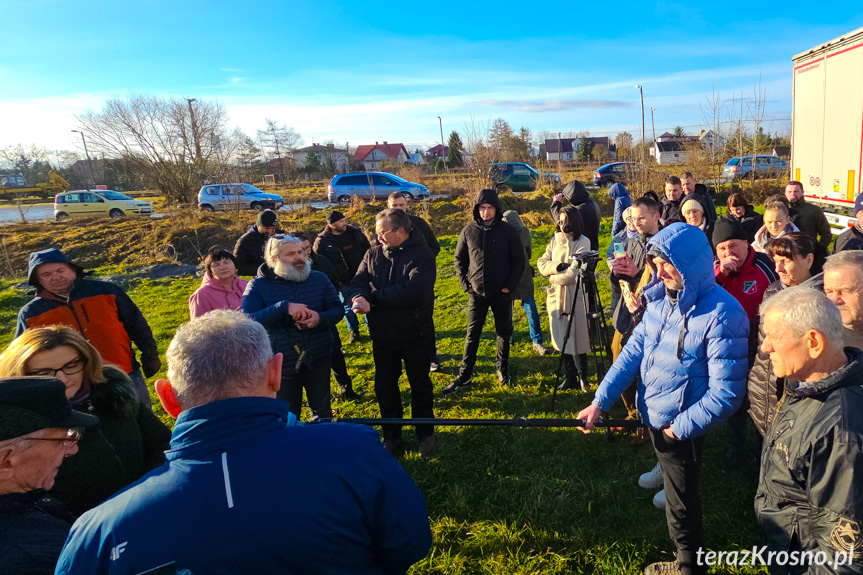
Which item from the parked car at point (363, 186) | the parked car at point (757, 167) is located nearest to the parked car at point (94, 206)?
the parked car at point (363, 186)

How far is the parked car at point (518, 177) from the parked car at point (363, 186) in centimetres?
329

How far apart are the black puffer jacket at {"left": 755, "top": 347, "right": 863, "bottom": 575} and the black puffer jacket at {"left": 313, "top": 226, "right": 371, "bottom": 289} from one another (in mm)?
4706

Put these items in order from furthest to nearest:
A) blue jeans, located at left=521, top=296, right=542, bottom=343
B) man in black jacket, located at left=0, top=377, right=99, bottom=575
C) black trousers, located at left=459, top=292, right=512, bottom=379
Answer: blue jeans, located at left=521, top=296, right=542, bottom=343, black trousers, located at left=459, top=292, right=512, bottom=379, man in black jacket, located at left=0, top=377, right=99, bottom=575

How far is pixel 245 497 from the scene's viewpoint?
43.6 inches

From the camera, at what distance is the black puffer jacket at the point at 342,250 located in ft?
18.7

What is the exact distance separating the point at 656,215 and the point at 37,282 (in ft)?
16.2

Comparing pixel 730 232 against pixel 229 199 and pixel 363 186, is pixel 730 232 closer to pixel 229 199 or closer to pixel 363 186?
pixel 363 186

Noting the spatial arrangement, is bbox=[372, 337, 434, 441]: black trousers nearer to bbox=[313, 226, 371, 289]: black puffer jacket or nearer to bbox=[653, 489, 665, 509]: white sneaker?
→ bbox=[653, 489, 665, 509]: white sneaker

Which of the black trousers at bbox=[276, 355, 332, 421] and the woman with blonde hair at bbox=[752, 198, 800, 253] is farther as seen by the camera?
the woman with blonde hair at bbox=[752, 198, 800, 253]

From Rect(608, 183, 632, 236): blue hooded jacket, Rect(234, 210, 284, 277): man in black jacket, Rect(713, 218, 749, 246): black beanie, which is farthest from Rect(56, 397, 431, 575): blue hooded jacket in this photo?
Rect(608, 183, 632, 236): blue hooded jacket

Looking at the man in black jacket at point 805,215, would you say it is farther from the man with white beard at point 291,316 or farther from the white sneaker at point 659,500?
the man with white beard at point 291,316

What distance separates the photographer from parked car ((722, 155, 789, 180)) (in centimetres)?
1823

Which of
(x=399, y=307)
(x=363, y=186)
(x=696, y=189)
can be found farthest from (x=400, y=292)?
(x=363, y=186)

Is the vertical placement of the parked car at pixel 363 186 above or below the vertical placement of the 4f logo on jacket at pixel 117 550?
above
